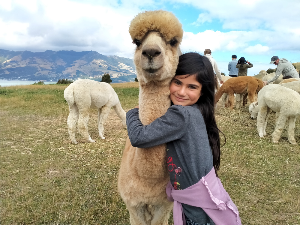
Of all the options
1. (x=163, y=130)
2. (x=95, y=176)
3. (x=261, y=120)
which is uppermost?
(x=163, y=130)

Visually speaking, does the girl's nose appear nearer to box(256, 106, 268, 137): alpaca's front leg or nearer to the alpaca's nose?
the alpaca's nose

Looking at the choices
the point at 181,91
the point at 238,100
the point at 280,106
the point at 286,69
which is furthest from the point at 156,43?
the point at 238,100

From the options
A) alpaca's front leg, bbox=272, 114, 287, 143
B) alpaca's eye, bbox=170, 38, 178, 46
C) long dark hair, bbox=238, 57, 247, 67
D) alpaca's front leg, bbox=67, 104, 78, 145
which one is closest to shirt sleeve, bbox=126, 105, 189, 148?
alpaca's eye, bbox=170, 38, 178, 46

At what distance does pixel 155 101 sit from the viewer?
5.17 feet

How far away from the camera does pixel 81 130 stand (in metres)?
5.60

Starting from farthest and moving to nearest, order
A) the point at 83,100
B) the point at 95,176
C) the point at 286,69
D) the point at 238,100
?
the point at 238,100, the point at 286,69, the point at 83,100, the point at 95,176

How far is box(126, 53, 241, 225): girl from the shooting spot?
4.73ft

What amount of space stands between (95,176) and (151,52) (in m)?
3.17

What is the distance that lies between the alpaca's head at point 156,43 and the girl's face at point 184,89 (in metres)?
0.07

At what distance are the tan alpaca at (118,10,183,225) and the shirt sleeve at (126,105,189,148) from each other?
10 centimetres

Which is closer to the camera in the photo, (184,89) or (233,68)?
(184,89)

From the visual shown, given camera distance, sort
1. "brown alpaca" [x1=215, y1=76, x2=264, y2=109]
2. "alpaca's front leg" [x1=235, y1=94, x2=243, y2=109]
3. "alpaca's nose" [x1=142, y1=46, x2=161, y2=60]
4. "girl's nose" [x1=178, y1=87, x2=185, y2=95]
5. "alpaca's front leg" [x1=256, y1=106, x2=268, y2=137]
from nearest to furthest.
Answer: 1. "alpaca's nose" [x1=142, y1=46, x2=161, y2=60]
2. "girl's nose" [x1=178, y1=87, x2=185, y2=95]
3. "alpaca's front leg" [x1=256, y1=106, x2=268, y2=137]
4. "brown alpaca" [x1=215, y1=76, x2=264, y2=109]
5. "alpaca's front leg" [x1=235, y1=94, x2=243, y2=109]

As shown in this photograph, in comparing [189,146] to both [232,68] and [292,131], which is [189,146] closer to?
[292,131]

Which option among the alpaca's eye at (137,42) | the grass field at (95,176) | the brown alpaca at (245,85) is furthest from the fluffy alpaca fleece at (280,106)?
the alpaca's eye at (137,42)
